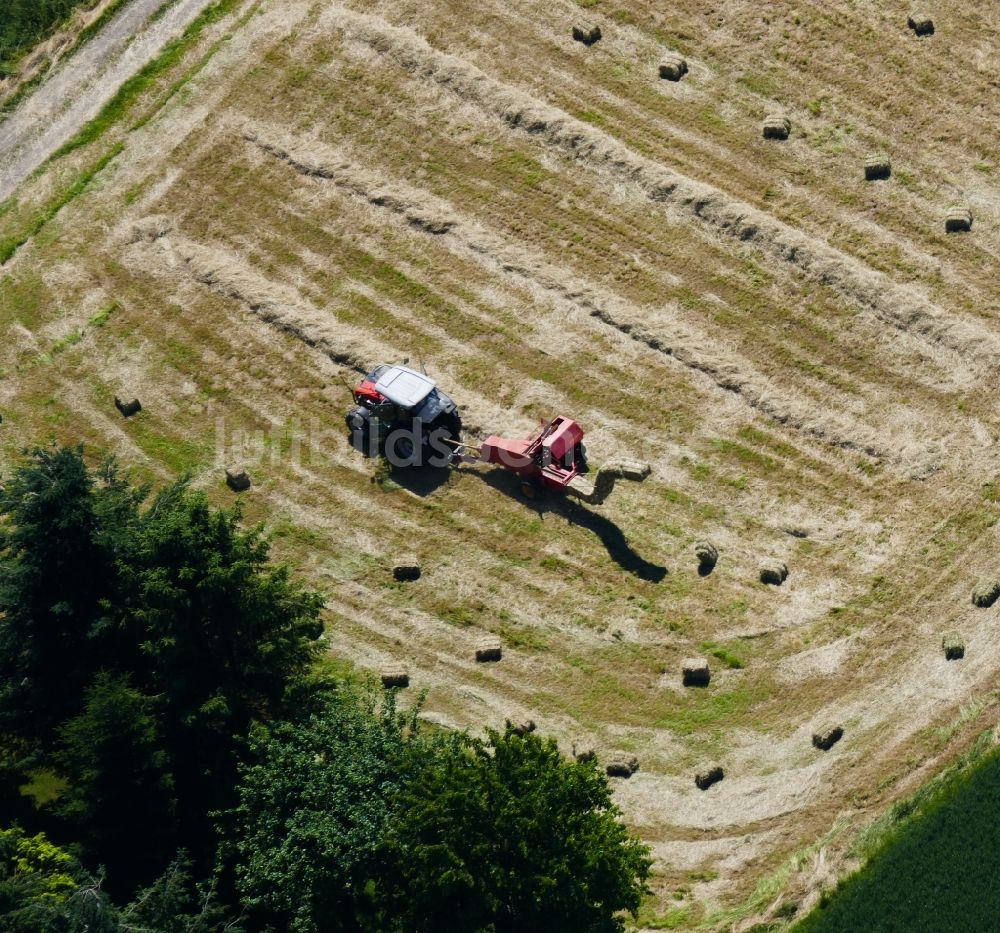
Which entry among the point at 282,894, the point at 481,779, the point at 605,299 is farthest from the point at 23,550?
the point at 605,299

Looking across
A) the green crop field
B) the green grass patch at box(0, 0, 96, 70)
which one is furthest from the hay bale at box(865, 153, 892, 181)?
the green grass patch at box(0, 0, 96, 70)

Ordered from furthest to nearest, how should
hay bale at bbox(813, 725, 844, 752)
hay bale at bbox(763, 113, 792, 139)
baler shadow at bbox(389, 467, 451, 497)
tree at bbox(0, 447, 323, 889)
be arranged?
hay bale at bbox(763, 113, 792, 139) → baler shadow at bbox(389, 467, 451, 497) → hay bale at bbox(813, 725, 844, 752) → tree at bbox(0, 447, 323, 889)

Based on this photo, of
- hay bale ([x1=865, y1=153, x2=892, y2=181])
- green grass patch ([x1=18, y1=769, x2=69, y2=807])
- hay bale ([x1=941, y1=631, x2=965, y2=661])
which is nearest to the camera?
hay bale ([x1=941, y1=631, x2=965, y2=661])

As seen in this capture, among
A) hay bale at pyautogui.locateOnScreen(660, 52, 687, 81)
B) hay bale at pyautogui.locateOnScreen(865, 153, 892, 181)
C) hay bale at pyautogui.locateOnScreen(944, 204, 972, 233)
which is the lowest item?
hay bale at pyautogui.locateOnScreen(944, 204, 972, 233)

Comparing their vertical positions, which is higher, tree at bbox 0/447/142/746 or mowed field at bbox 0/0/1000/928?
mowed field at bbox 0/0/1000/928

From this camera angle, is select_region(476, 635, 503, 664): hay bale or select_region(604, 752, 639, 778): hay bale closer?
select_region(604, 752, 639, 778): hay bale

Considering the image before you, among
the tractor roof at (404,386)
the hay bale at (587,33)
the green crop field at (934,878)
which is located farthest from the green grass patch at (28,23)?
the green crop field at (934,878)

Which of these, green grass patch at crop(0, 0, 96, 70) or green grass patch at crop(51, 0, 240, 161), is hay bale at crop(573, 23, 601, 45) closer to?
green grass patch at crop(51, 0, 240, 161)

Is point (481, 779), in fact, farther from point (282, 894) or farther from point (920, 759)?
point (920, 759)
